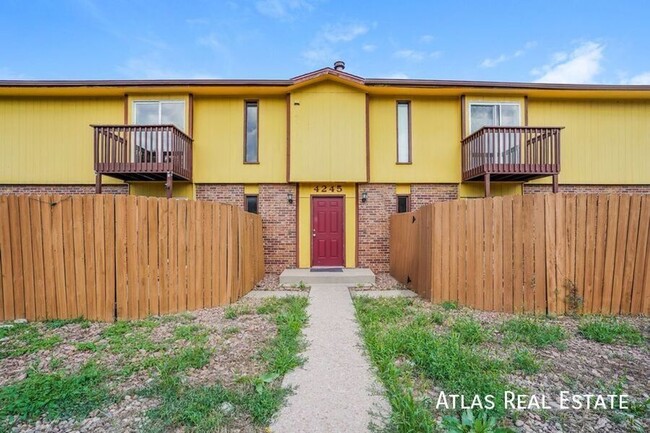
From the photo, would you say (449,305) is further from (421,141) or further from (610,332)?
(421,141)

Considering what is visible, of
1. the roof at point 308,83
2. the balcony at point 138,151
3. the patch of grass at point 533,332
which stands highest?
the roof at point 308,83

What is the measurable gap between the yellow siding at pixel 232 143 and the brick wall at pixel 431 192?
473cm

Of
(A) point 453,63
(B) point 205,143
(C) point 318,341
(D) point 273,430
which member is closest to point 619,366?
(C) point 318,341

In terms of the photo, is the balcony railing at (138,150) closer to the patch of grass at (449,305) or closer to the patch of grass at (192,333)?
the patch of grass at (192,333)

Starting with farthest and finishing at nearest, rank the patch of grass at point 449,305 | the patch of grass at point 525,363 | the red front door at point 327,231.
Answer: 1. the red front door at point 327,231
2. the patch of grass at point 449,305
3. the patch of grass at point 525,363

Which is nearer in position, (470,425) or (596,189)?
(470,425)

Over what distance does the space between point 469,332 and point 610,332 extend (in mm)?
2051

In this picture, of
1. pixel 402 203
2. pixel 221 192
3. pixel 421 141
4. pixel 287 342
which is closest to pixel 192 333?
pixel 287 342

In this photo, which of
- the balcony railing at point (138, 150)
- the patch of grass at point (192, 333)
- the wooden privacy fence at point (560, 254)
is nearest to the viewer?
the patch of grass at point (192, 333)

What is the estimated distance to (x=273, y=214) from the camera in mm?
10305

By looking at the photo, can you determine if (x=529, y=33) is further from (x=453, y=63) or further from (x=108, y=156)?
(x=108, y=156)

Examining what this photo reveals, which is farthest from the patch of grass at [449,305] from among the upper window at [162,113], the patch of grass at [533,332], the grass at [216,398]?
the upper window at [162,113]

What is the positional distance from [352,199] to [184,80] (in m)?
6.91

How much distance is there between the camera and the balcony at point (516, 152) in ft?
30.5
